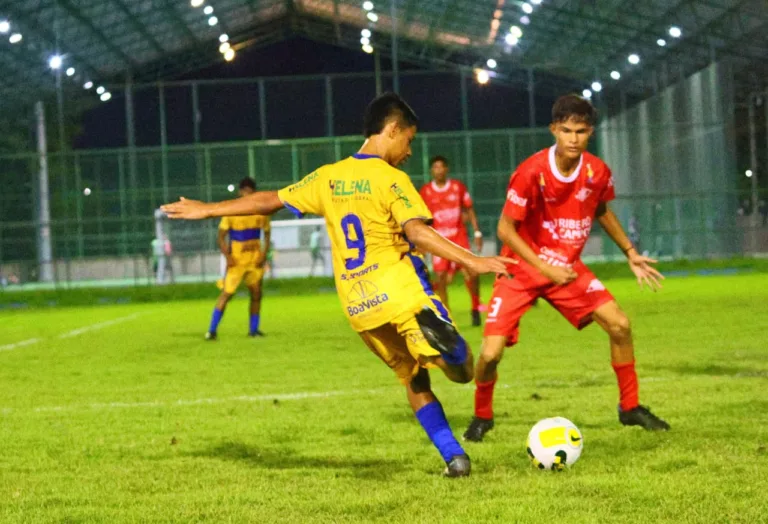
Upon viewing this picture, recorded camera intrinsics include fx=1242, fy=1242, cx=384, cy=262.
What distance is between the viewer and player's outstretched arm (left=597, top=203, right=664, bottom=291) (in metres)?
7.54

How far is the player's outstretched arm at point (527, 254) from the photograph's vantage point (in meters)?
6.73

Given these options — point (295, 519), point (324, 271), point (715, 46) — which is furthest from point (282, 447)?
point (715, 46)

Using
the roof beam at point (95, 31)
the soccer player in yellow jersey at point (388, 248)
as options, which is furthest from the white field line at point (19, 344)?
the roof beam at point (95, 31)

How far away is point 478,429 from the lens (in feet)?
24.5

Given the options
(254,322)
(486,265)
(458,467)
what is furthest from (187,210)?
(254,322)

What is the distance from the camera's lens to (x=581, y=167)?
7555mm

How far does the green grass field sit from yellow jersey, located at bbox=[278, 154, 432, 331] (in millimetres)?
885

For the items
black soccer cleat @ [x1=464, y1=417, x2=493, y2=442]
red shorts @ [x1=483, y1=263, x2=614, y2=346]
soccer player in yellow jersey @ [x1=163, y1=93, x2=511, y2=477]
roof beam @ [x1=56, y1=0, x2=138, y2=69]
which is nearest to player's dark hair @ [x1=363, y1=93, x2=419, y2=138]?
soccer player in yellow jersey @ [x1=163, y1=93, x2=511, y2=477]

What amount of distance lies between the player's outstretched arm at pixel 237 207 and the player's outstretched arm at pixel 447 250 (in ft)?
2.61

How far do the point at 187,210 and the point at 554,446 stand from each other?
7.29ft

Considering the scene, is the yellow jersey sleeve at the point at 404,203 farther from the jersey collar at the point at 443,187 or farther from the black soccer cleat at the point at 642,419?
the jersey collar at the point at 443,187

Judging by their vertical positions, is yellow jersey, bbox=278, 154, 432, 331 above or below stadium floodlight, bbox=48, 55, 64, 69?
below

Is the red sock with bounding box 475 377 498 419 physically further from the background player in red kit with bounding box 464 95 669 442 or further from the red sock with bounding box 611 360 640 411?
the red sock with bounding box 611 360 640 411

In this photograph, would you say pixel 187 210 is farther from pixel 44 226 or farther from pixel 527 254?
pixel 44 226
